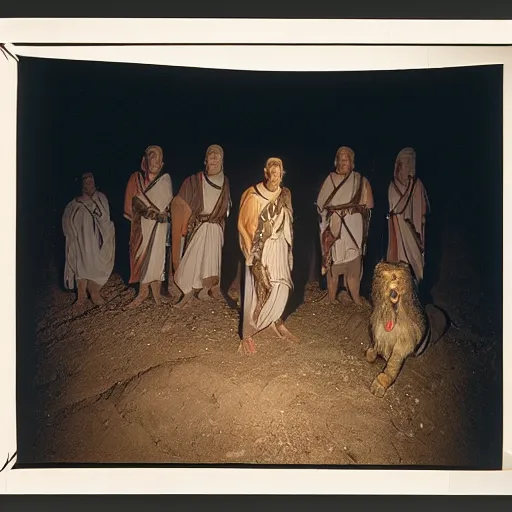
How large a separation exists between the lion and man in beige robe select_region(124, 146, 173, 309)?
187 centimetres

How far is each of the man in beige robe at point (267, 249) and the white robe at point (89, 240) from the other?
45.2 inches

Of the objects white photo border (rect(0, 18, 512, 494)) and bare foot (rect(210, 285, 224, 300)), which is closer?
white photo border (rect(0, 18, 512, 494))

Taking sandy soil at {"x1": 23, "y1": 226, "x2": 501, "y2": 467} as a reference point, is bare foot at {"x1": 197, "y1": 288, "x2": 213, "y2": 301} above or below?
above

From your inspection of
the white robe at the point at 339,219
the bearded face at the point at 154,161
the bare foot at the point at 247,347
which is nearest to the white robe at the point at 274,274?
the bare foot at the point at 247,347

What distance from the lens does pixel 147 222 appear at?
18.3 feet

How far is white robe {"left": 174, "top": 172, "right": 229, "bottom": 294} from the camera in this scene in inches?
219

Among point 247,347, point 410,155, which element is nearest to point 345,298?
point 247,347

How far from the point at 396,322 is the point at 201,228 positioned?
1.86 meters

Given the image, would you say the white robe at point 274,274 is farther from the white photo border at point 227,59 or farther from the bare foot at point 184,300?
the white photo border at point 227,59

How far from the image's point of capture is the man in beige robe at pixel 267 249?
18.2 ft

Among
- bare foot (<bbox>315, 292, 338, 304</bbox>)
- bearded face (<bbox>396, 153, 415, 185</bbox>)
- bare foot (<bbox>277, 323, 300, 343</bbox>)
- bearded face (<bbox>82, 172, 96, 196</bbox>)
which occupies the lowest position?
bare foot (<bbox>277, 323, 300, 343</bbox>)

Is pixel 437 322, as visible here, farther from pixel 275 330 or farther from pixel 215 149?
pixel 215 149

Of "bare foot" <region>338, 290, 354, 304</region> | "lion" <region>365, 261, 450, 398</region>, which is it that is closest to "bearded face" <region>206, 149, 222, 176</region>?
"bare foot" <region>338, 290, 354, 304</region>

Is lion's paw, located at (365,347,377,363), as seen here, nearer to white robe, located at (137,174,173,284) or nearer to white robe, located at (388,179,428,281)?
white robe, located at (388,179,428,281)
